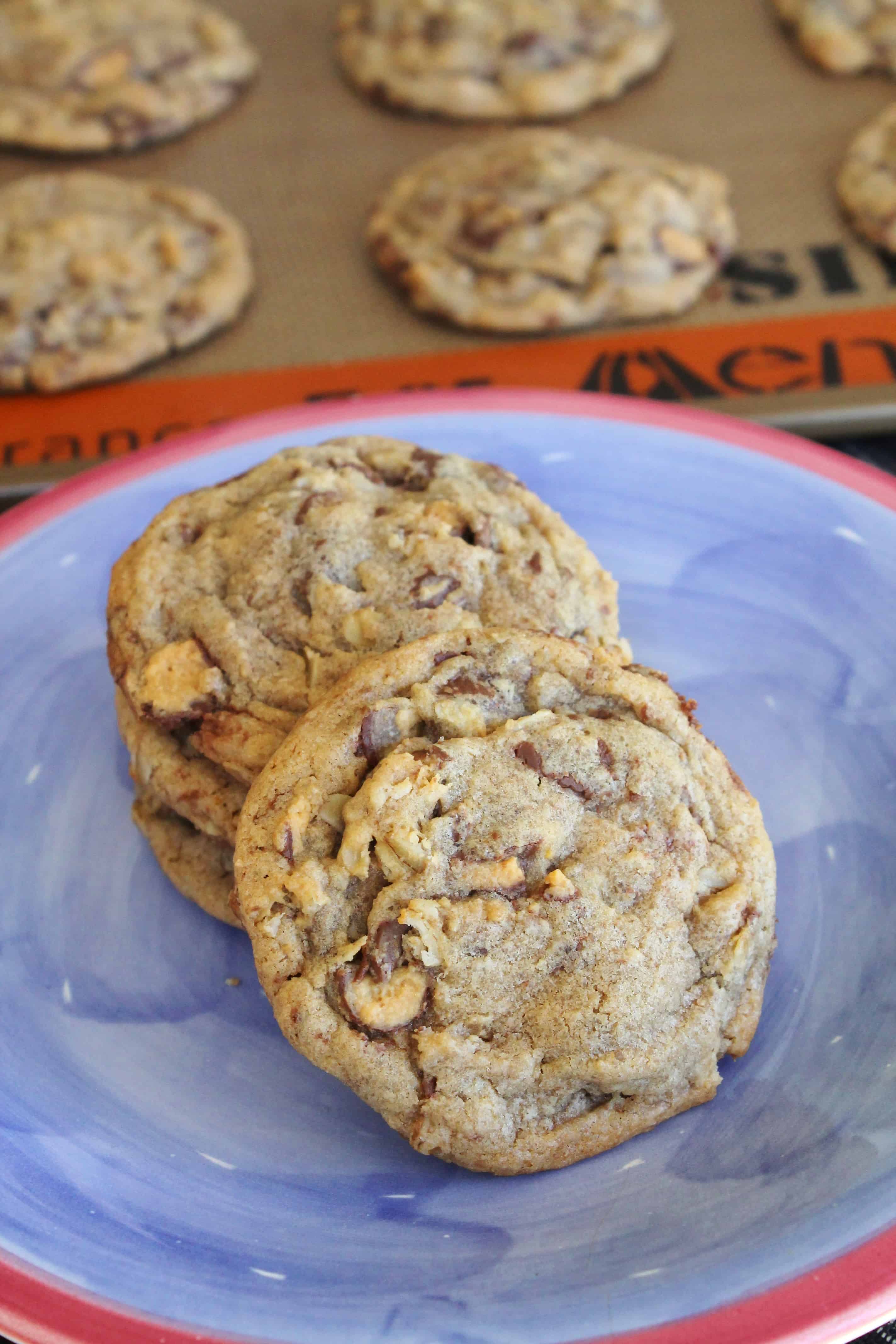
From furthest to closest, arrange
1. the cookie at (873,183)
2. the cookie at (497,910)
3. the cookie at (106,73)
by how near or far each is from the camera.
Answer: the cookie at (106,73), the cookie at (873,183), the cookie at (497,910)

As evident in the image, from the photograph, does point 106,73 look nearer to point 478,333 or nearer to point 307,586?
point 478,333

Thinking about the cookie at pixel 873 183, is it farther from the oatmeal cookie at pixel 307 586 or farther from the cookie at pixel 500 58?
the oatmeal cookie at pixel 307 586

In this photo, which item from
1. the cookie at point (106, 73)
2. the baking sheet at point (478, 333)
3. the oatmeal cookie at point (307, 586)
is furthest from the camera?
the cookie at point (106, 73)

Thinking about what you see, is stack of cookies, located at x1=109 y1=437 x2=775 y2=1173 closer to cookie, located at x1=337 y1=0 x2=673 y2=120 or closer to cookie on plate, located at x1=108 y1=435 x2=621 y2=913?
cookie on plate, located at x1=108 y1=435 x2=621 y2=913

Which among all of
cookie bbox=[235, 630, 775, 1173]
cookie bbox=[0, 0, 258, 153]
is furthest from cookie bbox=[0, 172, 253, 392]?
cookie bbox=[235, 630, 775, 1173]

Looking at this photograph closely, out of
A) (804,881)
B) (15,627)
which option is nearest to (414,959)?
(804,881)

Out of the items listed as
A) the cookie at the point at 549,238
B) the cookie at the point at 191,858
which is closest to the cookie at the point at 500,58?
the cookie at the point at 549,238
